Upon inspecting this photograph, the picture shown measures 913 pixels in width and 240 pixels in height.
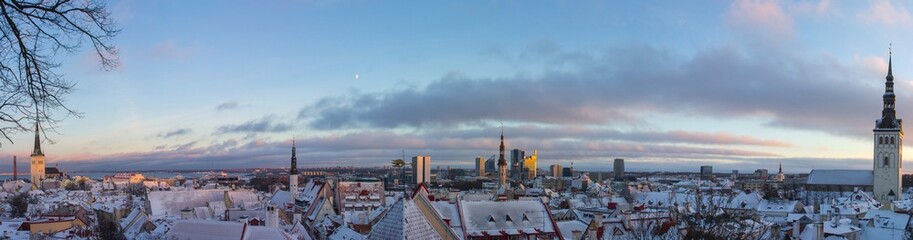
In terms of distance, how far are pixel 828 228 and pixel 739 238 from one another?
3135cm

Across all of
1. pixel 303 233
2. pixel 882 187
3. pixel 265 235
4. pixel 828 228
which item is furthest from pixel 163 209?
pixel 882 187

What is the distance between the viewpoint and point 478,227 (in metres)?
39.7

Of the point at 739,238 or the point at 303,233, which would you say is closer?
the point at 739,238

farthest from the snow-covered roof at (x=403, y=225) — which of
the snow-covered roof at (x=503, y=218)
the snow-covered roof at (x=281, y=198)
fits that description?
the snow-covered roof at (x=281, y=198)

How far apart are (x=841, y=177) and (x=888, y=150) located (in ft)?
44.1

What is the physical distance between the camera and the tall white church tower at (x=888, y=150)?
112 meters

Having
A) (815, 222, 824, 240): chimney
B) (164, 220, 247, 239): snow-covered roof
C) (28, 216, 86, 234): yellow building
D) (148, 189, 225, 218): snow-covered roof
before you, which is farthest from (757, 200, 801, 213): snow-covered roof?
(28, 216, 86, 234): yellow building

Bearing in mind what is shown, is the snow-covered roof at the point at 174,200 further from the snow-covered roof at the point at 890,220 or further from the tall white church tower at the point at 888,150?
the tall white church tower at the point at 888,150

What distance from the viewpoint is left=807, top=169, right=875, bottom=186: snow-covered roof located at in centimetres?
12175

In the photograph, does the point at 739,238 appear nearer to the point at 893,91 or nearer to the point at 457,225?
the point at 457,225

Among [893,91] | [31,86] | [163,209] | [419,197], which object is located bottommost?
[163,209]

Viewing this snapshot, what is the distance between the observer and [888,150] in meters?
113

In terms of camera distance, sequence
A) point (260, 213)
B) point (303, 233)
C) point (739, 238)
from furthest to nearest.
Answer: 1. point (260, 213)
2. point (303, 233)
3. point (739, 238)

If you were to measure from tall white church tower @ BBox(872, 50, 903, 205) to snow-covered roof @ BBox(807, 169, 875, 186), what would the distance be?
594 centimetres
